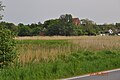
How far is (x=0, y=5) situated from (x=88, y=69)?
16.6 ft

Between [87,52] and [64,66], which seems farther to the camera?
[87,52]

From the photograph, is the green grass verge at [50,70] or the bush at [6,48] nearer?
the green grass verge at [50,70]

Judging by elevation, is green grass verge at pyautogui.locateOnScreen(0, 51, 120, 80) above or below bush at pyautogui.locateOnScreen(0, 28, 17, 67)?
below

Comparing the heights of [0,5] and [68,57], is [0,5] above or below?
above

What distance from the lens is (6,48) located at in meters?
13.9

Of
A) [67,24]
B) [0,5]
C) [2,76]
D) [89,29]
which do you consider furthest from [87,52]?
[89,29]

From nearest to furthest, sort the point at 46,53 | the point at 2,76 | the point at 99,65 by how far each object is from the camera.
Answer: the point at 2,76
the point at 99,65
the point at 46,53

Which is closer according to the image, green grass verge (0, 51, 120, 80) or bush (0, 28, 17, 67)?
green grass verge (0, 51, 120, 80)

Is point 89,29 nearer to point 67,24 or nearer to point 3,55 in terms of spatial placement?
point 67,24

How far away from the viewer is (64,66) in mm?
15148

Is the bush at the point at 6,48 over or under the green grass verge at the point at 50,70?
over

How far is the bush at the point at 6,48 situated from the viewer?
45.2 ft

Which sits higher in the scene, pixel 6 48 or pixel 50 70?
pixel 6 48

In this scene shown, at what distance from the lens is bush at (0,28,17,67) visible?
13.8 m
